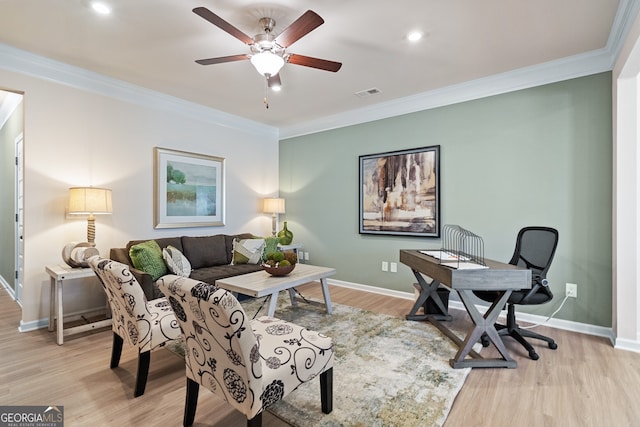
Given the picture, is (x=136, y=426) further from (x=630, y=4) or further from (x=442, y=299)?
(x=630, y=4)

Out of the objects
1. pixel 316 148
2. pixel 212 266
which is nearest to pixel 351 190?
pixel 316 148

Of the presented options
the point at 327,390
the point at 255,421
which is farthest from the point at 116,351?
the point at 327,390

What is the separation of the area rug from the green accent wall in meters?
1.29

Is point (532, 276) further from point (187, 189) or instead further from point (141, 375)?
point (187, 189)

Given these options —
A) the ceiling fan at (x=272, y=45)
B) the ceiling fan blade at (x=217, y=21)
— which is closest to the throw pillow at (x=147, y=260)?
the ceiling fan at (x=272, y=45)

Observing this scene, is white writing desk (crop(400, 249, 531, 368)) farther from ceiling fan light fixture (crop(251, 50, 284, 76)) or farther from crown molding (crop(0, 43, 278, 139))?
crown molding (crop(0, 43, 278, 139))

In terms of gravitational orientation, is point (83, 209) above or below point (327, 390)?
above

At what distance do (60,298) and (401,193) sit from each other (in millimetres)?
3785

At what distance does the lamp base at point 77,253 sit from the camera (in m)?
2.96

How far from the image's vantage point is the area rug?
1771 millimetres

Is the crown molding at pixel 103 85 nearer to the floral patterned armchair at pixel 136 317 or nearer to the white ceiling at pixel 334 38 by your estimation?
the white ceiling at pixel 334 38

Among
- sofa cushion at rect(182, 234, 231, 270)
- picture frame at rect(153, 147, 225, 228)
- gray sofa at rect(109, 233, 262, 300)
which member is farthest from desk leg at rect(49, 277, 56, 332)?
sofa cushion at rect(182, 234, 231, 270)

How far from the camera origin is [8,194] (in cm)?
450

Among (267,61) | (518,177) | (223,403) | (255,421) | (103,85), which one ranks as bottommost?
(223,403)
